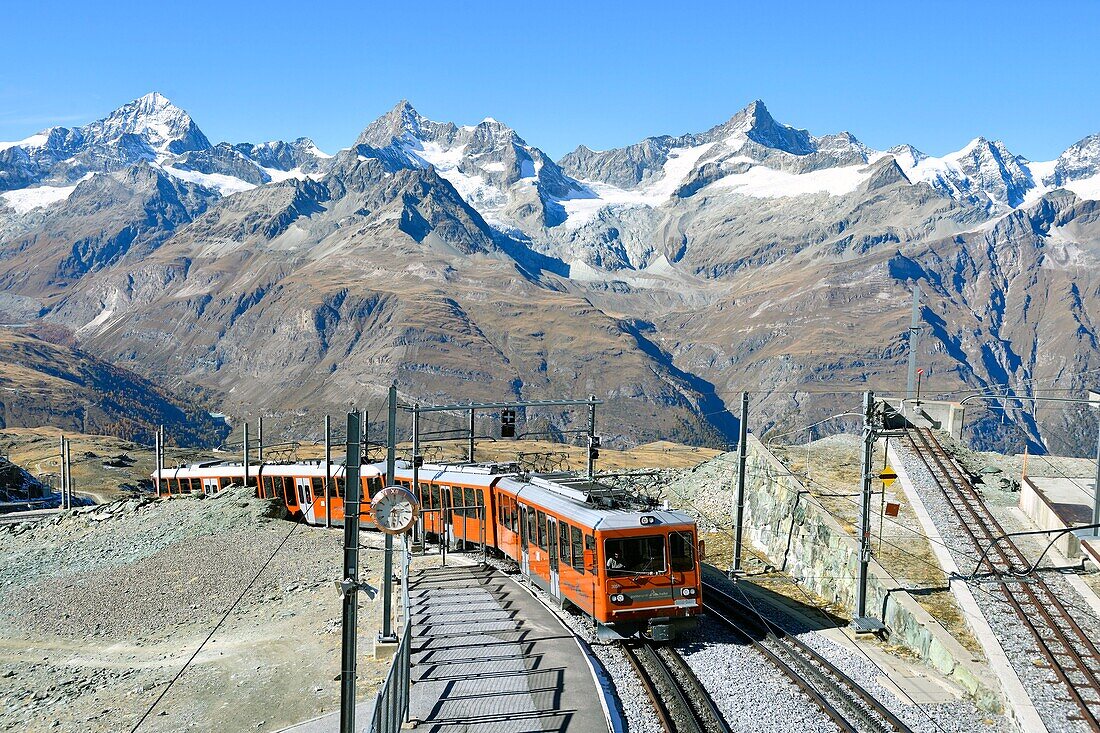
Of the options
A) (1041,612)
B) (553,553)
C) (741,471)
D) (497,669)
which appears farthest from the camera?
(741,471)

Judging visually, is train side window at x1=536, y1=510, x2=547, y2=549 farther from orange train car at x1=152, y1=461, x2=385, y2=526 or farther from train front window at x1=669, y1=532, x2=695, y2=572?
orange train car at x1=152, y1=461, x2=385, y2=526

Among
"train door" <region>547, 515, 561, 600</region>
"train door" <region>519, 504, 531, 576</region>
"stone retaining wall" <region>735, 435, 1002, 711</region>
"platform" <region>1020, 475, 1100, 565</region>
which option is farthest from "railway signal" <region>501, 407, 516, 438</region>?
"platform" <region>1020, 475, 1100, 565</region>

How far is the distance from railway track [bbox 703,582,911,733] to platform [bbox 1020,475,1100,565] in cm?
1158

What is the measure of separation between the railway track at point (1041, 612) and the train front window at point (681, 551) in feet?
29.7

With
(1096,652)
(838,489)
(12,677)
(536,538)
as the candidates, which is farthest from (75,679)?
(838,489)

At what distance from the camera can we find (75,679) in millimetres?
31953

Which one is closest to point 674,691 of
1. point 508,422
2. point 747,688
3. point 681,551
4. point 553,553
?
point 747,688

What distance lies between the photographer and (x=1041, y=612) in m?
27.4

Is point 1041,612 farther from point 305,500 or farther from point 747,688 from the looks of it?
point 305,500

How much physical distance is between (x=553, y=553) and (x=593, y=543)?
4075 millimetres

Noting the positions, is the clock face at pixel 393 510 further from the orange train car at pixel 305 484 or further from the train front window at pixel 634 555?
the orange train car at pixel 305 484

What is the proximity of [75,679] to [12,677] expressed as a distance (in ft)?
9.36

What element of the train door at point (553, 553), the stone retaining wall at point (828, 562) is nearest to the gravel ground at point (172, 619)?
the train door at point (553, 553)

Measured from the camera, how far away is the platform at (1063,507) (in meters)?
33.0
